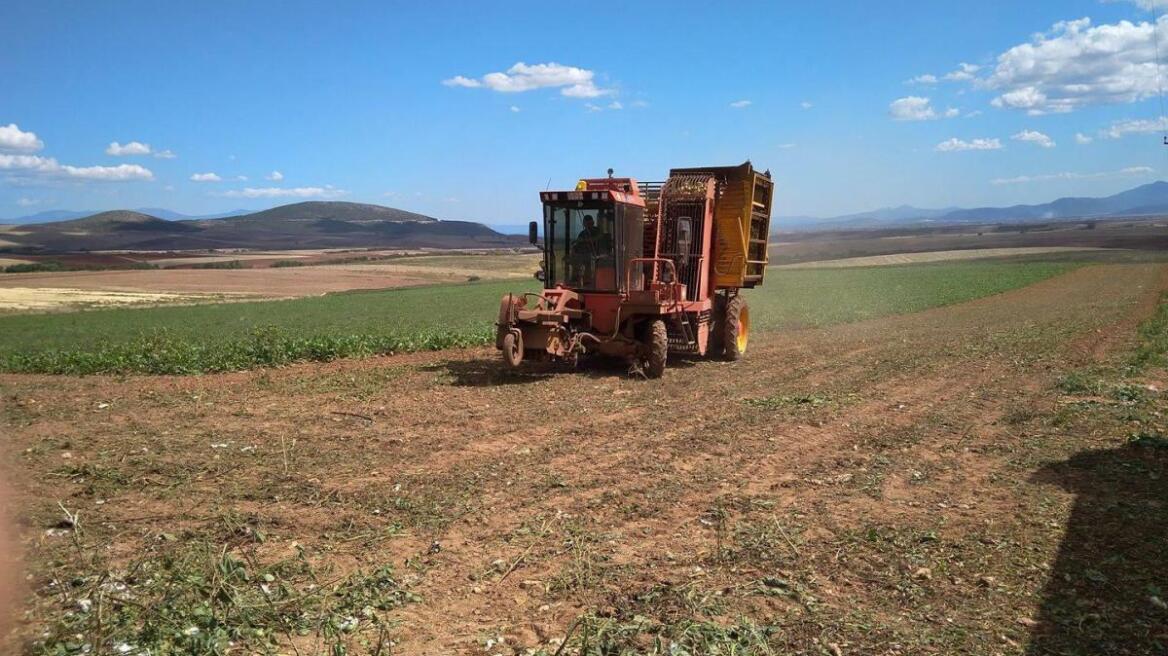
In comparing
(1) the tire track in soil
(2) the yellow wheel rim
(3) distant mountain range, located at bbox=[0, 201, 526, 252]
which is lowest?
(1) the tire track in soil

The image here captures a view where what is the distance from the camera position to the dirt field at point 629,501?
180 inches

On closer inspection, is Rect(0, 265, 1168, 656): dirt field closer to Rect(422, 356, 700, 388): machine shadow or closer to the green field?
Rect(422, 356, 700, 388): machine shadow

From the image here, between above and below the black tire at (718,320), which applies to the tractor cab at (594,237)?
above

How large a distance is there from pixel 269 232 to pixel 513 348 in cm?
15884

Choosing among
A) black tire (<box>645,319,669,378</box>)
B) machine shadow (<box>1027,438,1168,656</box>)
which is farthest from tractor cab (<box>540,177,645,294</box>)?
machine shadow (<box>1027,438,1168,656</box>)

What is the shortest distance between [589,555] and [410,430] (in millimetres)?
4484

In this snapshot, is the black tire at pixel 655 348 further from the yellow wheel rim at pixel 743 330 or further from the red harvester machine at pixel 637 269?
the yellow wheel rim at pixel 743 330

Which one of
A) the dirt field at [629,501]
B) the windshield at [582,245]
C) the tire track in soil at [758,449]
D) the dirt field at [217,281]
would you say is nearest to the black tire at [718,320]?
the tire track in soil at [758,449]

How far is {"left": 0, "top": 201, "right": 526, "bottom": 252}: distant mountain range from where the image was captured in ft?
388

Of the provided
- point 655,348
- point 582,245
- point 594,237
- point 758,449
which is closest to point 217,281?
point 582,245

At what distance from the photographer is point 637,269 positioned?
13.5 metres

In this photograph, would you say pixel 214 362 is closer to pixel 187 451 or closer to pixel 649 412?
pixel 187 451

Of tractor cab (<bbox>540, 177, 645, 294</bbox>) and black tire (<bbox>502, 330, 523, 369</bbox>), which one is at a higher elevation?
tractor cab (<bbox>540, 177, 645, 294</bbox>)

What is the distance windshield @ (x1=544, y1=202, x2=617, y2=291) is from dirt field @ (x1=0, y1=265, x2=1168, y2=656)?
6.29ft
